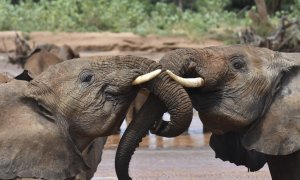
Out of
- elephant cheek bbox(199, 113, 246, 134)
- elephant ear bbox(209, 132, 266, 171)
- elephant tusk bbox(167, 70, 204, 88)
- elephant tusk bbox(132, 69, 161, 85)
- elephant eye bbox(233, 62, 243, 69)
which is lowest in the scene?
elephant ear bbox(209, 132, 266, 171)

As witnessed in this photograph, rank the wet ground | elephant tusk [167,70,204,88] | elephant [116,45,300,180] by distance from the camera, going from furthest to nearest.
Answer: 1. the wet ground
2. elephant [116,45,300,180]
3. elephant tusk [167,70,204,88]

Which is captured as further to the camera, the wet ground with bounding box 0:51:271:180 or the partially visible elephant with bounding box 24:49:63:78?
the partially visible elephant with bounding box 24:49:63:78

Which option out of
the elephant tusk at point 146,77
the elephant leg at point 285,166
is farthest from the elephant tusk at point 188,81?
the elephant leg at point 285,166

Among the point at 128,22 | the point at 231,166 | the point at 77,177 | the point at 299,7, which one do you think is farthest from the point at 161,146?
the point at 299,7

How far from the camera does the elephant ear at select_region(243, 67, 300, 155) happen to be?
7.52m

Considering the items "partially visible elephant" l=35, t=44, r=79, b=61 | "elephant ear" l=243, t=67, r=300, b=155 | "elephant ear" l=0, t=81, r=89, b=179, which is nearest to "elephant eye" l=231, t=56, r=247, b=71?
"elephant ear" l=243, t=67, r=300, b=155

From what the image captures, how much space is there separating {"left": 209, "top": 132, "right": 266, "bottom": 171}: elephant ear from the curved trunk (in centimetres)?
89

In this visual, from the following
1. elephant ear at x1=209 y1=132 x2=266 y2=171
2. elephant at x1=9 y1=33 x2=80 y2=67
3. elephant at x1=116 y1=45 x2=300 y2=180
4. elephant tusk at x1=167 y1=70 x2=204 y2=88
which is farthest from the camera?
elephant at x1=9 y1=33 x2=80 y2=67

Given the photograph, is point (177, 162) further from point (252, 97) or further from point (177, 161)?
point (252, 97)

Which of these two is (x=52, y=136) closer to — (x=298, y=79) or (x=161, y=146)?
(x=298, y=79)

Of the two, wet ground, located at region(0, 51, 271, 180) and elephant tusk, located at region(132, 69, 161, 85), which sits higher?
elephant tusk, located at region(132, 69, 161, 85)

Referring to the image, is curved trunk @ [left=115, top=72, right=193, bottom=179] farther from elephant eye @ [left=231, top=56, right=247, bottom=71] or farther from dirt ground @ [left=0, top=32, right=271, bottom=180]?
dirt ground @ [left=0, top=32, right=271, bottom=180]

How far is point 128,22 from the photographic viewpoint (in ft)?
89.9

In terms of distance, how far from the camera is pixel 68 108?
7.25 m
